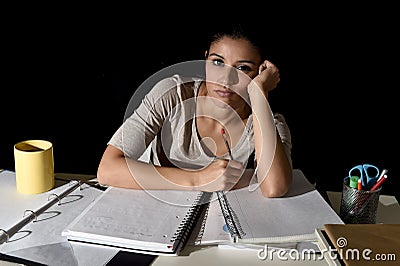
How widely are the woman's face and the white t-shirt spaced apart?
111 mm

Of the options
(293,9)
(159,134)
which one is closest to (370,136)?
(293,9)

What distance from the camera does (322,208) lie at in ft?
3.74

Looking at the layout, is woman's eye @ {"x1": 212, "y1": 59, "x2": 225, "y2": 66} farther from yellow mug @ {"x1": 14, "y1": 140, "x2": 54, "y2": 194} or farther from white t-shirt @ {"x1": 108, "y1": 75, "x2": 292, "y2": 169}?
yellow mug @ {"x1": 14, "y1": 140, "x2": 54, "y2": 194}

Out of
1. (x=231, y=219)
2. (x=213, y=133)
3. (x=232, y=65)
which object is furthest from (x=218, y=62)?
(x=231, y=219)

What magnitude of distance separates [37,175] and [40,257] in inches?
11.7

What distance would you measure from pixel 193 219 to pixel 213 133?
0.50 meters

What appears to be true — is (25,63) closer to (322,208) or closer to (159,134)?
(159,134)

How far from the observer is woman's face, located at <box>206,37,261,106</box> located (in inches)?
56.1

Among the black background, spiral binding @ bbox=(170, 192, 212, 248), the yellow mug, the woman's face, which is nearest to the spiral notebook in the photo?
spiral binding @ bbox=(170, 192, 212, 248)

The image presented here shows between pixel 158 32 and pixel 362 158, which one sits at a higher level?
pixel 158 32

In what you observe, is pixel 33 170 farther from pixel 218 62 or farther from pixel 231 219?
pixel 218 62

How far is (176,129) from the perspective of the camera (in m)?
1.52

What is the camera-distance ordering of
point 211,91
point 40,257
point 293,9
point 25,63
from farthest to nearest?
point 25,63, point 293,9, point 211,91, point 40,257

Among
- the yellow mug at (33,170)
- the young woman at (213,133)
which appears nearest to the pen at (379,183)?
the young woman at (213,133)
